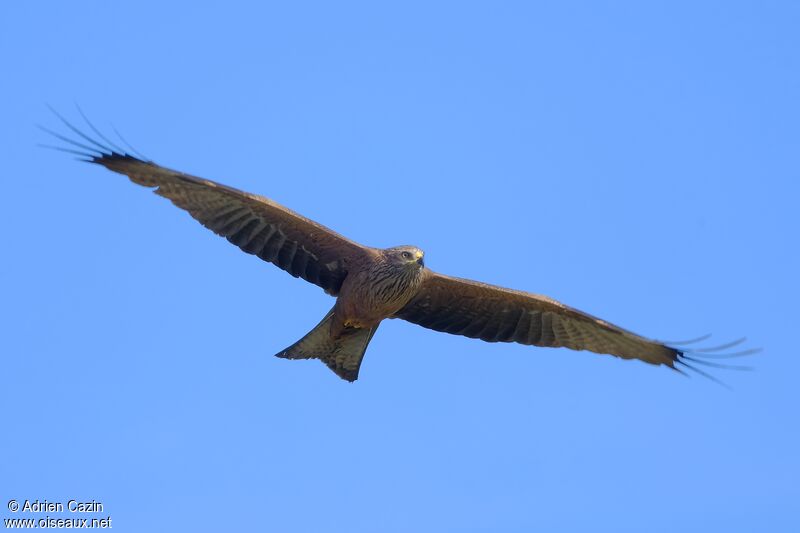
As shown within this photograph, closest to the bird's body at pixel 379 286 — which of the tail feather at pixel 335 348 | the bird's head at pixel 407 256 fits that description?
the bird's head at pixel 407 256

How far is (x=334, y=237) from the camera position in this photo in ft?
47.4

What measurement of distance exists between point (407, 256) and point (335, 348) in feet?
4.83

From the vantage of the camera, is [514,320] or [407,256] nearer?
→ [407,256]

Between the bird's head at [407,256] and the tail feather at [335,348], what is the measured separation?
101 centimetres

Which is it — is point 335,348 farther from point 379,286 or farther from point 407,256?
point 407,256

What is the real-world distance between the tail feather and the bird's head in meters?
1.01

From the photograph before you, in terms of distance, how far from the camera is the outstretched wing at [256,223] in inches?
550

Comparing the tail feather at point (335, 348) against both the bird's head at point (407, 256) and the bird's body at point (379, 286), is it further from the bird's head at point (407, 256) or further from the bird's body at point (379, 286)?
the bird's head at point (407, 256)

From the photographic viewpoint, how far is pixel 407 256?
46.2 feet

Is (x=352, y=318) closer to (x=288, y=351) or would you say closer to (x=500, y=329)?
(x=288, y=351)

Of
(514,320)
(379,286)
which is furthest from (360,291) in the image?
(514,320)

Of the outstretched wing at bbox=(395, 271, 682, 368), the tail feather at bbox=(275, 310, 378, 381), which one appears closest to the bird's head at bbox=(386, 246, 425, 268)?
the outstretched wing at bbox=(395, 271, 682, 368)

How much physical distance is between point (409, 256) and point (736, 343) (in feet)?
11.3

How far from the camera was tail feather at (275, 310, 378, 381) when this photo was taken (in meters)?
14.6
